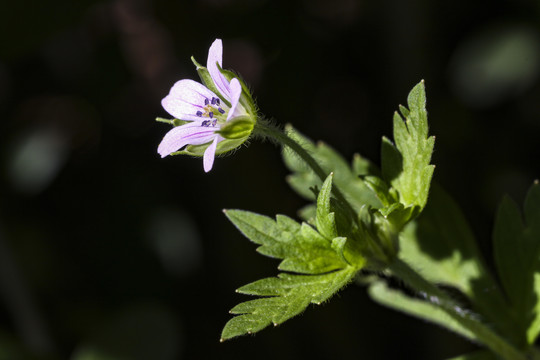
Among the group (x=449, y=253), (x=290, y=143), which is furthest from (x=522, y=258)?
(x=290, y=143)

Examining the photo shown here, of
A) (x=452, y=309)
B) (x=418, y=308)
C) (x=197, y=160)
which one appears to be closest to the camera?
(x=452, y=309)

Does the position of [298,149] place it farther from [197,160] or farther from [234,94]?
[197,160]

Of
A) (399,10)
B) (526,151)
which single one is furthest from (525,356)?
(399,10)

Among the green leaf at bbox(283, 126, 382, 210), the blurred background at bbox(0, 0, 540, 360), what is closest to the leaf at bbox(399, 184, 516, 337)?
the green leaf at bbox(283, 126, 382, 210)

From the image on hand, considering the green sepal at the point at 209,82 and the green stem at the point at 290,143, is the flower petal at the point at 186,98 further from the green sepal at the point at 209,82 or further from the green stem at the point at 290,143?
the green stem at the point at 290,143

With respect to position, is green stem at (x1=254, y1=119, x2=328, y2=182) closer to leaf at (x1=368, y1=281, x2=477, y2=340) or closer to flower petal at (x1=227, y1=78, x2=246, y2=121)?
flower petal at (x1=227, y1=78, x2=246, y2=121)
